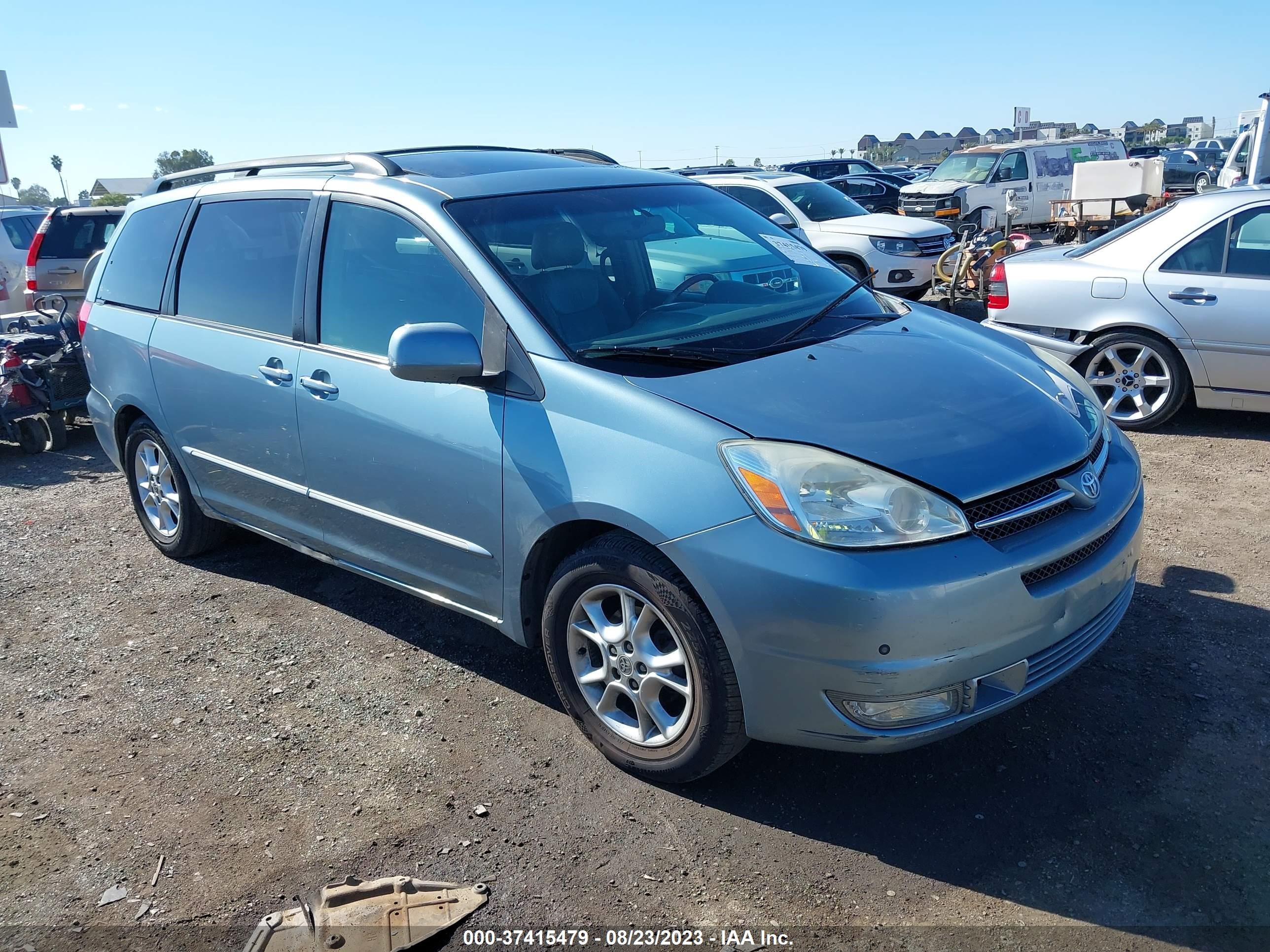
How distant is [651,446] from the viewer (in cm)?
296

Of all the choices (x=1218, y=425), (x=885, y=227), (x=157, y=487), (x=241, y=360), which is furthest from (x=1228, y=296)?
(x=885, y=227)

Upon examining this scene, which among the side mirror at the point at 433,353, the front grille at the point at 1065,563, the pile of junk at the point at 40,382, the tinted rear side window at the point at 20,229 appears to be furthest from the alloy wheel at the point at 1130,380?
the tinted rear side window at the point at 20,229

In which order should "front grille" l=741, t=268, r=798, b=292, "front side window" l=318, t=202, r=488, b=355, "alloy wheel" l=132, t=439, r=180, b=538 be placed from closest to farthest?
"front side window" l=318, t=202, r=488, b=355, "front grille" l=741, t=268, r=798, b=292, "alloy wheel" l=132, t=439, r=180, b=538

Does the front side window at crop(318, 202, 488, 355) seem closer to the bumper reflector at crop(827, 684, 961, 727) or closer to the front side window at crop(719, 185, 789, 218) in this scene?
the bumper reflector at crop(827, 684, 961, 727)

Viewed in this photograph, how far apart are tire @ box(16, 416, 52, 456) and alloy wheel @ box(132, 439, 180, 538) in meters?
3.34

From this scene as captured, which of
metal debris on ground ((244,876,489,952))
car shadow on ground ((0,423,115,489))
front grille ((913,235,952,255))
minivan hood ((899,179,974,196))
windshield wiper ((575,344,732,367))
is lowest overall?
metal debris on ground ((244,876,489,952))

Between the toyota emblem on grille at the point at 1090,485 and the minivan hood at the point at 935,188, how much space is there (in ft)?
57.8

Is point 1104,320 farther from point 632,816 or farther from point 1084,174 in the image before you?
point 1084,174

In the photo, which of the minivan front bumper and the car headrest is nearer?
the minivan front bumper

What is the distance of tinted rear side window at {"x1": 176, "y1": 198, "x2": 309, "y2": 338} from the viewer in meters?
4.20

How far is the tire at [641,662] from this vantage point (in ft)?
9.57

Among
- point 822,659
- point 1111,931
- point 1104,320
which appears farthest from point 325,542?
point 1104,320

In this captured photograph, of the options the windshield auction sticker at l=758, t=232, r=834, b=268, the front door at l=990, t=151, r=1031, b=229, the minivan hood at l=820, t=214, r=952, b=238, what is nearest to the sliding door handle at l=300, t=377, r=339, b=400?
the windshield auction sticker at l=758, t=232, r=834, b=268

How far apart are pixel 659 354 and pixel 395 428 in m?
1.02
